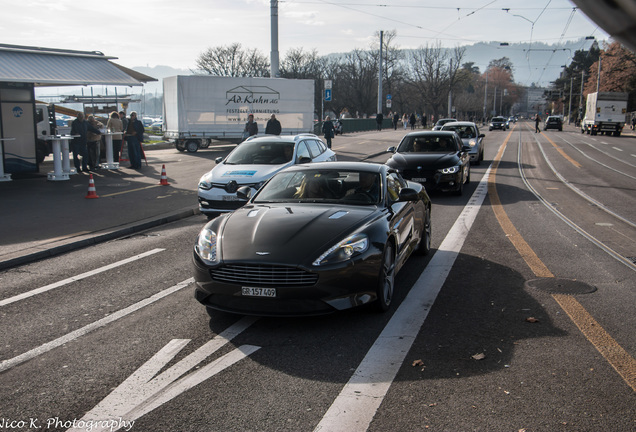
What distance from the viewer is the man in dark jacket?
18844 mm

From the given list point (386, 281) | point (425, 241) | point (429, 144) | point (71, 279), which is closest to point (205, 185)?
point (71, 279)

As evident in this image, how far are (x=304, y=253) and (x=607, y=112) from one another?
5602 centimetres

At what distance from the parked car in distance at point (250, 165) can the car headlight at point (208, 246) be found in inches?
194

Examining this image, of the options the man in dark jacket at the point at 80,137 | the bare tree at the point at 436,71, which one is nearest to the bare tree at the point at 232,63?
the bare tree at the point at 436,71

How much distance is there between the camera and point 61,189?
602 inches

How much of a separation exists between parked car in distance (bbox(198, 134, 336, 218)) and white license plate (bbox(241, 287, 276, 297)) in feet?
18.8

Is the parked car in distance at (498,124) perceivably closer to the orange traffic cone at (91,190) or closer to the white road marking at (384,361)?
the orange traffic cone at (91,190)

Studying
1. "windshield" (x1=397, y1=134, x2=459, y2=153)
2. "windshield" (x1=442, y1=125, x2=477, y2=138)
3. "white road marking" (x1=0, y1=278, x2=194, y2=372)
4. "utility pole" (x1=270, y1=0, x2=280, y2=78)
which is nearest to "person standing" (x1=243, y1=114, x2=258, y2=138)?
"windshield" (x1=442, y1=125, x2=477, y2=138)

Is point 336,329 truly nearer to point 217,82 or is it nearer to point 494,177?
point 494,177

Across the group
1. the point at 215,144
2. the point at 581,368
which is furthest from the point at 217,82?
the point at 581,368

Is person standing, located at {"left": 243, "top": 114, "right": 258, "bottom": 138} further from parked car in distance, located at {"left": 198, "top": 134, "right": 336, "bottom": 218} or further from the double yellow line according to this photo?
the double yellow line

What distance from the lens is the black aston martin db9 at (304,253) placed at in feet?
16.3

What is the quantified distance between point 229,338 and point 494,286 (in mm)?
3172

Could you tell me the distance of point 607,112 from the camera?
53.3 metres
